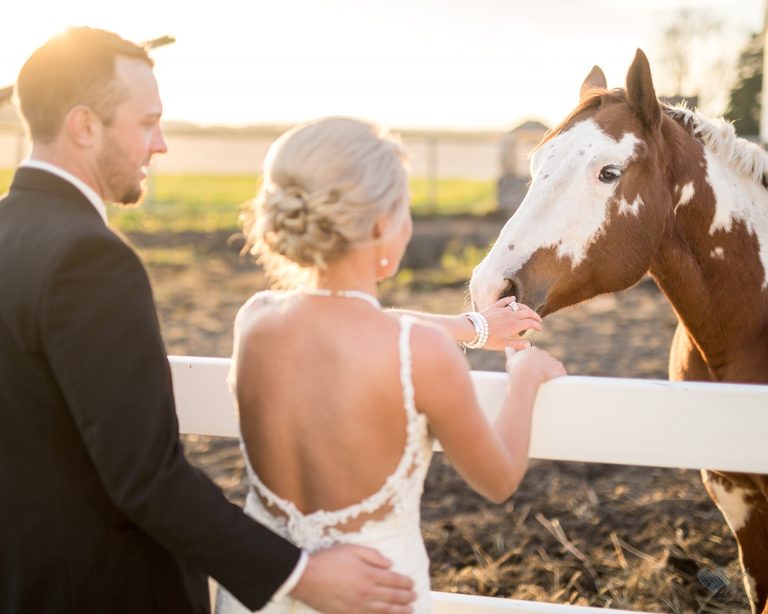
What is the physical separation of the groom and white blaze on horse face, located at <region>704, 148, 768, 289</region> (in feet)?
6.08

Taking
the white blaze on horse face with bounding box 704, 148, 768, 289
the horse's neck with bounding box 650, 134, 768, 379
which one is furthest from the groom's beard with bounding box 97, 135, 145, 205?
the white blaze on horse face with bounding box 704, 148, 768, 289

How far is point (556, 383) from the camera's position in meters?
1.84

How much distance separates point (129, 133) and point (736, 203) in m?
2.06

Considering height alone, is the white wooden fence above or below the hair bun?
below

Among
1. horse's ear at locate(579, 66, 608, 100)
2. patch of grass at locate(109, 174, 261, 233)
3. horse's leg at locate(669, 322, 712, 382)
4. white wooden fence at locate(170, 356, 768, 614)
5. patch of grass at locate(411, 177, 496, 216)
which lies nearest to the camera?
white wooden fence at locate(170, 356, 768, 614)

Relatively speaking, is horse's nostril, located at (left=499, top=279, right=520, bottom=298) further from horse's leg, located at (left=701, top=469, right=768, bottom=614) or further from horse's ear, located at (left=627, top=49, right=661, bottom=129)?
horse's leg, located at (left=701, top=469, right=768, bottom=614)

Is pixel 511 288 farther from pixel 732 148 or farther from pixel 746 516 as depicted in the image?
pixel 746 516

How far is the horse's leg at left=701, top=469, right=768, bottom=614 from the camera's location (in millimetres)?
2814

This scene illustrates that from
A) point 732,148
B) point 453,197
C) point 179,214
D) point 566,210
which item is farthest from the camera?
point 453,197

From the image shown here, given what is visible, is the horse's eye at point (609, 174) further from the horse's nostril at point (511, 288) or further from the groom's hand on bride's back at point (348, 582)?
the groom's hand on bride's back at point (348, 582)

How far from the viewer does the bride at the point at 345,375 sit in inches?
54.1

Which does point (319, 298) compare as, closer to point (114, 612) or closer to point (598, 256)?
point (114, 612)

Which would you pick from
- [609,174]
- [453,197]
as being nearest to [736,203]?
[609,174]

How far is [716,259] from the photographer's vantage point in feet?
9.00
